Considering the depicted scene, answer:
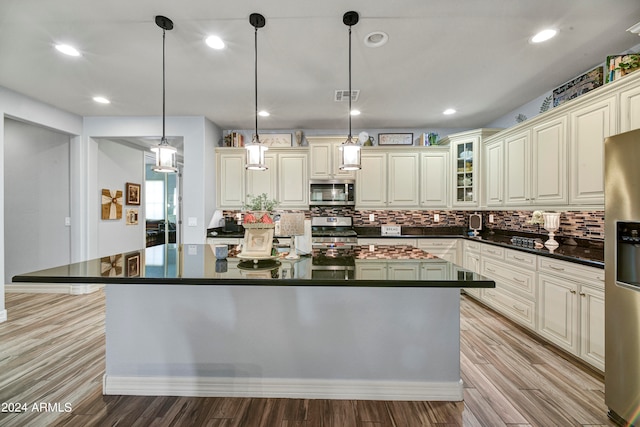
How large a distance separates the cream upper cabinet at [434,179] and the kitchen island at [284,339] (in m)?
2.93

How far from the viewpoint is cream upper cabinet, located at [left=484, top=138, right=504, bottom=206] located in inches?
154

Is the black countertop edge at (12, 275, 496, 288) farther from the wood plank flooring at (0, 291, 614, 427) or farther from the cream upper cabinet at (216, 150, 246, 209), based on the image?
the cream upper cabinet at (216, 150, 246, 209)

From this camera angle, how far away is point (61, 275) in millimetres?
1513

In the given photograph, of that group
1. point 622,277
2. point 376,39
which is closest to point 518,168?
point 622,277

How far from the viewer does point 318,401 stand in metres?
1.95

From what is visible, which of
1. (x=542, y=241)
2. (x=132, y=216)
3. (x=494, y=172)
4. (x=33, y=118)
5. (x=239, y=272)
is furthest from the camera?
(x=132, y=216)

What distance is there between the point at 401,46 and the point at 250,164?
1.71 m

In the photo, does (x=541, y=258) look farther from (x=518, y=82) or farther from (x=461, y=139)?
(x=461, y=139)

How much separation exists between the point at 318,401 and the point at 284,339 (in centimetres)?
48

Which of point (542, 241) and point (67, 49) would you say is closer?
point (67, 49)

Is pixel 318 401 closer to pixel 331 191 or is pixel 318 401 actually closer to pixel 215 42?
pixel 215 42

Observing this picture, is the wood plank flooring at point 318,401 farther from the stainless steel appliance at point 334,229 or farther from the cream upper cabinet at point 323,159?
the cream upper cabinet at point 323,159

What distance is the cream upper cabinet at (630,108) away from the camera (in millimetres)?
2193

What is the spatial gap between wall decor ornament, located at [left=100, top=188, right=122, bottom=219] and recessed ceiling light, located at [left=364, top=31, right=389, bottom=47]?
487 cm
